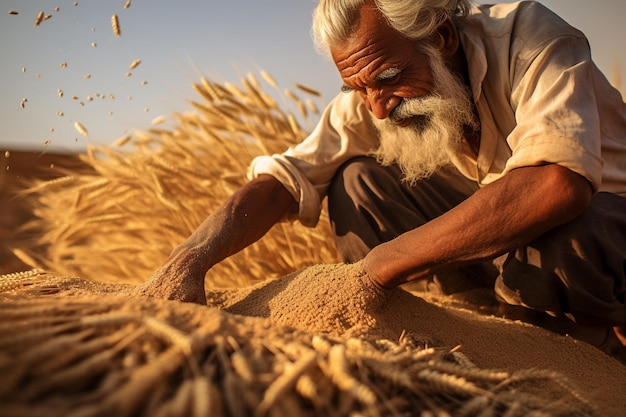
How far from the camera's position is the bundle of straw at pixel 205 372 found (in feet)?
2.32

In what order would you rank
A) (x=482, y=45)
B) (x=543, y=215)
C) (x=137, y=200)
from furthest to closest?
1. (x=137, y=200)
2. (x=482, y=45)
3. (x=543, y=215)

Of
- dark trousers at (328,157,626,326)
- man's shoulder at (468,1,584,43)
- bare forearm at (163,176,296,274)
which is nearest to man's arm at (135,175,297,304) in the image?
bare forearm at (163,176,296,274)

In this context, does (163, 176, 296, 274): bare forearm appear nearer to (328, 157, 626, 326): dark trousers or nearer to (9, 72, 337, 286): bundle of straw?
(328, 157, 626, 326): dark trousers

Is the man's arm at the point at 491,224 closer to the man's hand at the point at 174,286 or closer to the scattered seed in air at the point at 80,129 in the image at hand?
the man's hand at the point at 174,286

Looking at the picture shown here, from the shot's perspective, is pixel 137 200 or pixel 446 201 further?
pixel 137 200

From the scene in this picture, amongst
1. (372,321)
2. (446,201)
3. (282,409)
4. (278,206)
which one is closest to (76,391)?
(282,409)

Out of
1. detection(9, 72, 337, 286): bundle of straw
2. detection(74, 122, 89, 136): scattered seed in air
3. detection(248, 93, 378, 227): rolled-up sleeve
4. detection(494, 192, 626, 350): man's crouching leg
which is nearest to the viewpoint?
detection(494, 192, 626, 350): man's crouching leg

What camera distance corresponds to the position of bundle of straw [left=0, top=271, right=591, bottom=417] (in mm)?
706

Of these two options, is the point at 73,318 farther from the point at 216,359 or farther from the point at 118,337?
the point at 216,359

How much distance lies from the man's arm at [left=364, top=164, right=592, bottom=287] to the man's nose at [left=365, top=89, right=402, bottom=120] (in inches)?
23.6

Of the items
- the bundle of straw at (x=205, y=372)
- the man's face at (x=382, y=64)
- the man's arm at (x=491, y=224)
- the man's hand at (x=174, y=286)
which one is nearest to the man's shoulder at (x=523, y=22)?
the man's face at (x=382, y=64)

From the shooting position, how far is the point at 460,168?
2219 millimetres

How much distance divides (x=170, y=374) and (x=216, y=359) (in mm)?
106

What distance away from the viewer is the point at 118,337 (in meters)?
0.85
